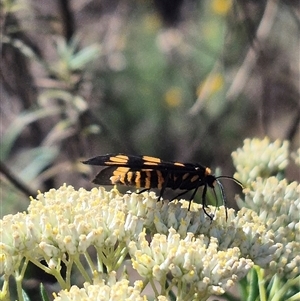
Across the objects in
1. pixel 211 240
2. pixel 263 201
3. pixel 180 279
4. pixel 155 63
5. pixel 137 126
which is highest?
pixel 155 63

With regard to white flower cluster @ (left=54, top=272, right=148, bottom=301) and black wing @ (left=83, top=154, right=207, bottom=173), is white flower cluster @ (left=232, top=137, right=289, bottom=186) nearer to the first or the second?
black wing @ (left=83, top=154, right=207, bottom=173)

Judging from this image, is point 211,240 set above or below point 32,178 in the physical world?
below

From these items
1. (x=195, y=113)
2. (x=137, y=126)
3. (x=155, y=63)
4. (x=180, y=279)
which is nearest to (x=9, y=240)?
(x=180, y=279)

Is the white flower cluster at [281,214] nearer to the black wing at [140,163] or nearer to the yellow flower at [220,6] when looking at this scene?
the black wing at [140,163]

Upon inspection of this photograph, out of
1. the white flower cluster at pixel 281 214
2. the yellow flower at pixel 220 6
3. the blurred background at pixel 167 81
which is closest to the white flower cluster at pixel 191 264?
the white flower cluster at pixel 281 214

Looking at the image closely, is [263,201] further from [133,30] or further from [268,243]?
[133,30]
